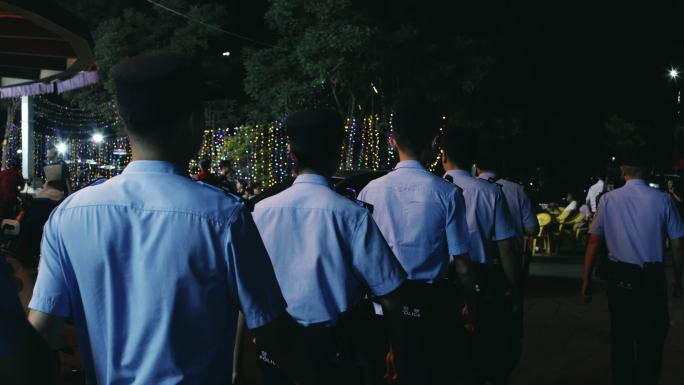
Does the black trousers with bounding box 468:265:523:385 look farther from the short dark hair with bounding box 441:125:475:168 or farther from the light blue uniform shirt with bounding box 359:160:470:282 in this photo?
the light blue uniform shirt with bounding box 359:160:470:282

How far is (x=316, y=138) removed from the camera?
3.42 metres

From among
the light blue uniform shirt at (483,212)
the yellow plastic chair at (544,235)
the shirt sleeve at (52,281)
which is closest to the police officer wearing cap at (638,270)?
the light blue uniform shirt at (483,212)

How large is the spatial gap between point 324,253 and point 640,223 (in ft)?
10.5

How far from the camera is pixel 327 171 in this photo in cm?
345

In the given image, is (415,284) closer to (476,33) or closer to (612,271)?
(612,271)

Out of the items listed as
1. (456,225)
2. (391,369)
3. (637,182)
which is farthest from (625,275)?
(391,369)

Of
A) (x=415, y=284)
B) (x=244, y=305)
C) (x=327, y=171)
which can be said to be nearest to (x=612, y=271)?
(x=415, y=284)

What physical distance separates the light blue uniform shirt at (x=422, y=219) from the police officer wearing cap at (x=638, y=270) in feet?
6.17

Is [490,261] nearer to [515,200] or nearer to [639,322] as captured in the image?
[639,322]

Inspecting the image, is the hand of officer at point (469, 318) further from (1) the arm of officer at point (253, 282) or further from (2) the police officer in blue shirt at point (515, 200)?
(1) the arm of officer at point (253, 282)

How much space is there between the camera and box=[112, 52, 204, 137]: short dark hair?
2.02 m

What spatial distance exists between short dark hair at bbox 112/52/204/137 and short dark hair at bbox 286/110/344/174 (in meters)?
1.33

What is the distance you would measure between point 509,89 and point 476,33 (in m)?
2.40

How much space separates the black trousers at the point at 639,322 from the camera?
557cm
